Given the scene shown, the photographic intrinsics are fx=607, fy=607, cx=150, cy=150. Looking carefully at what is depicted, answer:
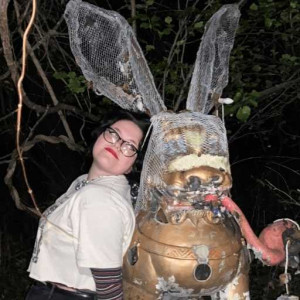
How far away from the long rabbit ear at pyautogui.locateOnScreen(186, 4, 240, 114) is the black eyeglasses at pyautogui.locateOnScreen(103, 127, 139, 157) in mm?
211

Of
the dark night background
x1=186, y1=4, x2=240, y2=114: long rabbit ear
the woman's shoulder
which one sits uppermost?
x1=186, y1=4, x2=240, y2=114: long rabbit ear

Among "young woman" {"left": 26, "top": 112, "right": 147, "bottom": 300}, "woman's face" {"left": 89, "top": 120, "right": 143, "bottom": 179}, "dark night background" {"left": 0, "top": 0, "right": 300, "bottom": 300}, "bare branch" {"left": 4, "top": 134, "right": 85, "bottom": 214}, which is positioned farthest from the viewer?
"dark night background" {"left": 0, "top": 0, "right": 300, "bottom": 300}

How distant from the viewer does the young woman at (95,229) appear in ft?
4.56

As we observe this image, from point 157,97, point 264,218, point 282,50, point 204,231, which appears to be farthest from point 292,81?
point 264,218

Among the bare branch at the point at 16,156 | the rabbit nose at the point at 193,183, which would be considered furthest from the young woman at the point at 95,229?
the bare branch at the point at 16,156

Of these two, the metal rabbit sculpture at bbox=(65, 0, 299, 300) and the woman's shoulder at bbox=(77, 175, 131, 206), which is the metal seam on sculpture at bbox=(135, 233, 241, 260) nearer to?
the metal rabbit sculpture at bbox=(65, 0, 299, 300)

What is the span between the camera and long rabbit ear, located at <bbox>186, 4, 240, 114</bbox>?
5.36ft

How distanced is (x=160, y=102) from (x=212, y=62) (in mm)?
181

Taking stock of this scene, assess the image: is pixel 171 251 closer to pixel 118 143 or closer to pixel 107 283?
pixel 107 283

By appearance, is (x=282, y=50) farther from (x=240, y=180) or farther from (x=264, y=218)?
(x=240, y=180)

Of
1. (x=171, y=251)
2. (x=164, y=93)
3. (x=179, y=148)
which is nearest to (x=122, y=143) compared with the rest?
A: (x=179, y=148)

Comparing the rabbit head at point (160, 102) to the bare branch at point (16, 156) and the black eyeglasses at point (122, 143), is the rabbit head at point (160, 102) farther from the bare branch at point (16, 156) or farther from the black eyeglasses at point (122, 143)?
the bare branch at point (16, 156)

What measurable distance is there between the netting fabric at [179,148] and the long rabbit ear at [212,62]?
0.12 meters

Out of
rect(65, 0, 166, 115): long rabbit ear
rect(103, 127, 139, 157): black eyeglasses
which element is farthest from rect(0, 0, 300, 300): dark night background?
rect(103, 127, 139, 157): black eyeglasses
